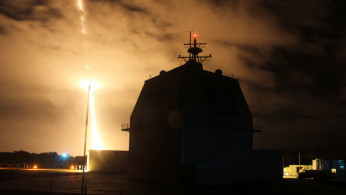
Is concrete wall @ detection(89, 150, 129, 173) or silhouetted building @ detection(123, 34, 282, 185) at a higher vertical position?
silhouetted building @ detection(123, 34, 282, 185)

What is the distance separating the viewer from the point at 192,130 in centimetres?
3588

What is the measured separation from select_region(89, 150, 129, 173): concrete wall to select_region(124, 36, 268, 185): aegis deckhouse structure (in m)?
13.6

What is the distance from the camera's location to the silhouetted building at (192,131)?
115ft

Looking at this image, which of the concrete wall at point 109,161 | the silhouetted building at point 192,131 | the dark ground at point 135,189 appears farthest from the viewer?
the concrete wall at point 109,161

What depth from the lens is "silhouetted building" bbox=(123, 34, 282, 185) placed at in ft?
115

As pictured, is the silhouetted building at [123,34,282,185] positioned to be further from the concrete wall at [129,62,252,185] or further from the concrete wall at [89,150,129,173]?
the concrete wall at [89,150,129,173]

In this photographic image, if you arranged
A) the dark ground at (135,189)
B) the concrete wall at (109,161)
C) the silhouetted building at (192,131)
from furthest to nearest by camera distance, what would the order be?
the concrete wall at (109,161), the silhouetted building at (192,131), the dark ground at (135,189)

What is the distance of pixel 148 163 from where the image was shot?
3931 centimetres

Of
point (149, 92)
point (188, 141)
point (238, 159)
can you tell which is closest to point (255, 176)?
point (238, 159)

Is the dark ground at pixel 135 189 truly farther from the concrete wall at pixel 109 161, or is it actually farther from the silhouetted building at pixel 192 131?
the concrete wall at pixel 109 161

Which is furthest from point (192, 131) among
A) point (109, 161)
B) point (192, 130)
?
point (109, 161)

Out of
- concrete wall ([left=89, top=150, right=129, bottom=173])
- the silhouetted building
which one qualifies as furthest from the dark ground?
concrete wall ([left=89, top=150, right=129, bottom=173])

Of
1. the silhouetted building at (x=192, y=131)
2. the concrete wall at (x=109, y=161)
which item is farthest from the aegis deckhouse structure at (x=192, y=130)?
the concrete wall at (x=109, y=161)

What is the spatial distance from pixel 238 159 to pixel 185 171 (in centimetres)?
812
